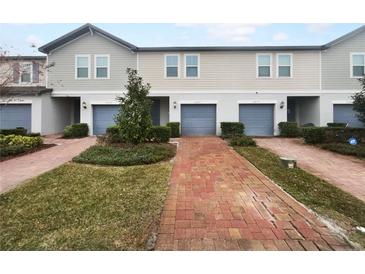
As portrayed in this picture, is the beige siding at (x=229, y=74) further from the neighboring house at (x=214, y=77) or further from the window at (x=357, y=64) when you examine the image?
the window at (x=357, y=64)

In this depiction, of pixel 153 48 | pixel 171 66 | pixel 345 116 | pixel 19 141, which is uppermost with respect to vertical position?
pixel 153 48

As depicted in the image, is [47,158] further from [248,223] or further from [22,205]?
[248,223]

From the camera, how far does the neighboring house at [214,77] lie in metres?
16.1

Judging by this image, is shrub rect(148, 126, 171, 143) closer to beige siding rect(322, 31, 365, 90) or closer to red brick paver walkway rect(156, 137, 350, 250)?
red brick paver walkway rect(156, 137, 350, 250)

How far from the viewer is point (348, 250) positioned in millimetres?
2939

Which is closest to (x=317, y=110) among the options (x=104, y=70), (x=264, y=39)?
(x=264, y=39)

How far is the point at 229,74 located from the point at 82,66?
31.8 feet

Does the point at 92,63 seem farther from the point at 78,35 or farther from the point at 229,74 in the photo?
the point at 229,74

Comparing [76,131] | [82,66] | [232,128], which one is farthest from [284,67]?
[76,131]

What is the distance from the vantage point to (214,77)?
1642 centimetres

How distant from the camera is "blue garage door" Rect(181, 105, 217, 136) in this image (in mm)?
16625

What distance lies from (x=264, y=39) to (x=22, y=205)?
51.3ft

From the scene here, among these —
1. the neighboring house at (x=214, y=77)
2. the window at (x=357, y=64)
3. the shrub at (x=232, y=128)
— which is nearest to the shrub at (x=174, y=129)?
the neighboring house at (x=214, y=77)

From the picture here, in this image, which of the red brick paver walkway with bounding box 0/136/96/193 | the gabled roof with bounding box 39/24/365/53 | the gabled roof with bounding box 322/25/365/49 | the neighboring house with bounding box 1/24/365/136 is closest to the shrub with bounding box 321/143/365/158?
the neighboring house with bounding box 1/24/365/136
